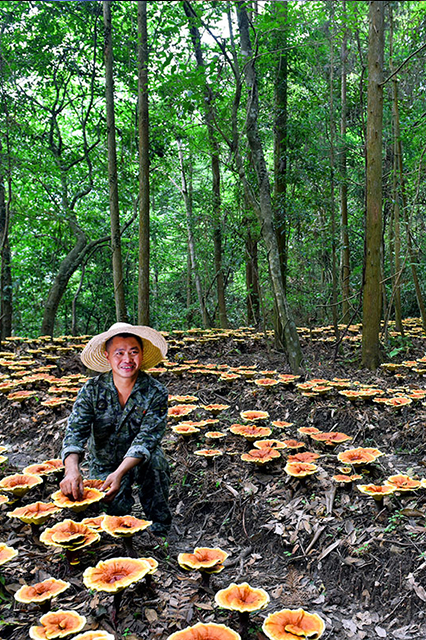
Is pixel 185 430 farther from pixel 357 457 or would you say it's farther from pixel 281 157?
pixel 281 157

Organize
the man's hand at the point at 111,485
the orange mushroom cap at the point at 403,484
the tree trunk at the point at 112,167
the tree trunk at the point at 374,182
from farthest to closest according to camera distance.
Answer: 1. the tree trunk at the point at 112,167
2. the tree trunk at the point at 374,182
3. the orange mushroom cap at the point at 403,484
4. the man's hand at the point at 111,485

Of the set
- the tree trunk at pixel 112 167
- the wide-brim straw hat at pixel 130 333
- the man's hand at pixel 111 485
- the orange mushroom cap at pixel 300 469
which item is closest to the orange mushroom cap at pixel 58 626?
the man's hand at pixel 111 485

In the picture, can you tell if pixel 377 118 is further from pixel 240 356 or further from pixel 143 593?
pixel 143 593

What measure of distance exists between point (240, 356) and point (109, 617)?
259 inches

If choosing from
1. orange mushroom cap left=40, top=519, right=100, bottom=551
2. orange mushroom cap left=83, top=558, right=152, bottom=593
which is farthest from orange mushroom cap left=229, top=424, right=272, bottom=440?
orange mushroom cap left=83, top=558, right=152, bottom=593

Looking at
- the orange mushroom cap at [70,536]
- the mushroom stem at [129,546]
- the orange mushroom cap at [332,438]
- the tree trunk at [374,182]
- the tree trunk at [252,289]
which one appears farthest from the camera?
the tree trunk at [252,289]

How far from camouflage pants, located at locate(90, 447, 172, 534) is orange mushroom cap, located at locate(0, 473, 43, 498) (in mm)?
489

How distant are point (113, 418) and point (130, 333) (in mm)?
649

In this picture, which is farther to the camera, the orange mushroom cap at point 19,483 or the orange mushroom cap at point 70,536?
the orange mushroom cap at point 19,483

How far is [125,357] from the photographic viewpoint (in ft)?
11.1

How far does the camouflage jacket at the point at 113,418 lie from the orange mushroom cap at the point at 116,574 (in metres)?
1.05

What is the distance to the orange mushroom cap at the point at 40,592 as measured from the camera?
2150mm

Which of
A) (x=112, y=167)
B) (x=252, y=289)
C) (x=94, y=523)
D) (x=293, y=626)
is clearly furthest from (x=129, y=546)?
(x=252, y=289)

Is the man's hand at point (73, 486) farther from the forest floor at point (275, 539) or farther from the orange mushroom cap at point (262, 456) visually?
the orange mushroom cap at point (262, 456)
